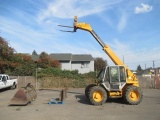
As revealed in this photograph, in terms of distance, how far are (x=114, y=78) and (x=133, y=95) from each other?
1585mm

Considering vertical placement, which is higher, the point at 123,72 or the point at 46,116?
the point at 123,72

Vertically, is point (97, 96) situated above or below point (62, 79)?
below

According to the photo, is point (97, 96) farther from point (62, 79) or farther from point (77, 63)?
point (77, 63)

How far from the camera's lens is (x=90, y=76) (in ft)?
96.8

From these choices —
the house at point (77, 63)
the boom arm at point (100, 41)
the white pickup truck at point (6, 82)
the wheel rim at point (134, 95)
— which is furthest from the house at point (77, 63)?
the wheel rim at point (134, 95)

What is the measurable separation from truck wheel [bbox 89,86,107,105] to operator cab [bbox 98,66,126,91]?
0.54 m

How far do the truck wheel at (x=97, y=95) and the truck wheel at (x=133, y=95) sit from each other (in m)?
1.35

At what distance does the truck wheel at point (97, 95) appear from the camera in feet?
46.9

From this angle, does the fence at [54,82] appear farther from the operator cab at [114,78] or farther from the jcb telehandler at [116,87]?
the operator cab at [114,78]

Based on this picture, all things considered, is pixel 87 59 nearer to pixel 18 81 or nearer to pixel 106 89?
pixel 18 81

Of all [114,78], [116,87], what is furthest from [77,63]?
[116,87]

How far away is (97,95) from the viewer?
47.6ft

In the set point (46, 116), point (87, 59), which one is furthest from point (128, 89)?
point (87, 59)

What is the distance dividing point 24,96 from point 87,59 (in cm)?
3435
